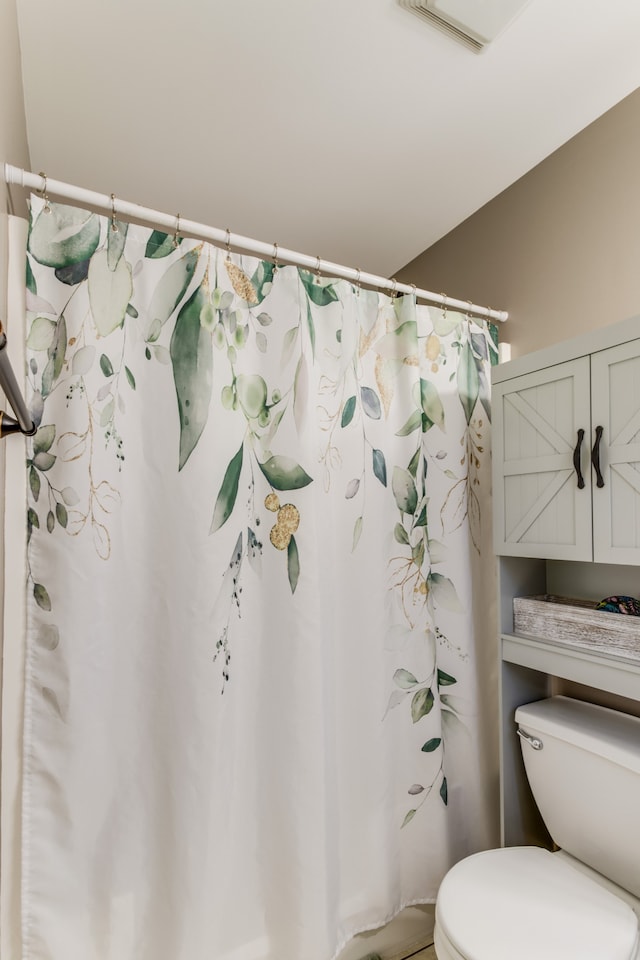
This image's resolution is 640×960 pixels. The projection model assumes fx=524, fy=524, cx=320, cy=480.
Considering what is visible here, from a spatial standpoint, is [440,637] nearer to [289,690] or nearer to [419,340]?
[289,690]

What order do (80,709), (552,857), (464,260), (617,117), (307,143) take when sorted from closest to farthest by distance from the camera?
(80,709)
(552,857)
(617,117)
(307,143)
(464,260)

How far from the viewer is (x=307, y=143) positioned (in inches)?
63.7

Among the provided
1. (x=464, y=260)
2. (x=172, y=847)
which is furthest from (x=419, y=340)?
(x=172, y=847)

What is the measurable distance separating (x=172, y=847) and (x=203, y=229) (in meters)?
1.52

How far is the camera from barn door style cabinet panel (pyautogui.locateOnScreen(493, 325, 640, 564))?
1200 mm

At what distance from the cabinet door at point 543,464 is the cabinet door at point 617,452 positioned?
0.03 m

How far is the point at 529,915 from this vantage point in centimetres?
113

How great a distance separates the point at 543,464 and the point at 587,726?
2.22 feet

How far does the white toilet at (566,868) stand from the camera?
107cm

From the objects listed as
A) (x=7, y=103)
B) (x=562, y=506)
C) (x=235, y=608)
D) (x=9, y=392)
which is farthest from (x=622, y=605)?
(x=7, y=103)

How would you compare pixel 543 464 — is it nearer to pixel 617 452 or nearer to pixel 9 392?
pixel 617 452

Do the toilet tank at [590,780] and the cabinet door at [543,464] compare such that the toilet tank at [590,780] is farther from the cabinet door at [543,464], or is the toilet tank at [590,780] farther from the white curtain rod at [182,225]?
the white curtain rod at [182,225]

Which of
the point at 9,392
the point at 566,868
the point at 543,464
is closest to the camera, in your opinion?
the point at 9,392

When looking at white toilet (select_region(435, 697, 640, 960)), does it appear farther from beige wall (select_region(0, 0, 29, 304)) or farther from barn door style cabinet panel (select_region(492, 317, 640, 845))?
beige wall (select_region(0, 0, 29, 304))
